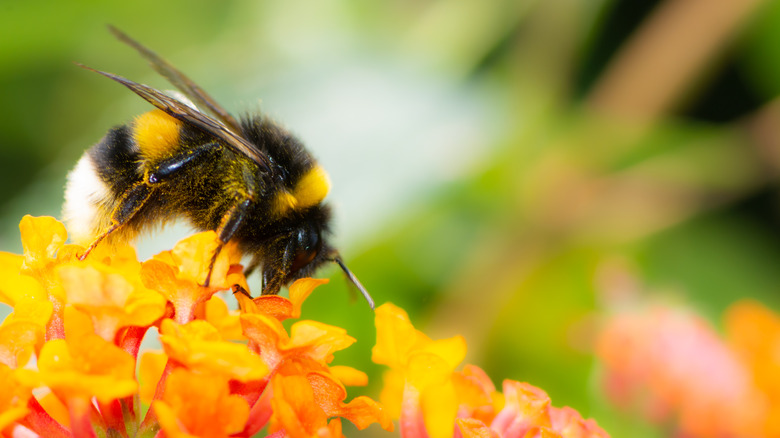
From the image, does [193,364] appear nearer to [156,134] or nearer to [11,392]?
[11,392]

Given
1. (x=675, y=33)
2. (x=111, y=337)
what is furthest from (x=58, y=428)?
(x=675, y=33)

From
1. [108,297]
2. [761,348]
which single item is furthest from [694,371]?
[108,297]

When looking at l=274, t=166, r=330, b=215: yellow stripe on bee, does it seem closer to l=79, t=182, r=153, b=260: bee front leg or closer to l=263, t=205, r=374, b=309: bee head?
l=263, t=205, r=374, b=309: bee head

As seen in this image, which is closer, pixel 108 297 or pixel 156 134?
pixel 108 297

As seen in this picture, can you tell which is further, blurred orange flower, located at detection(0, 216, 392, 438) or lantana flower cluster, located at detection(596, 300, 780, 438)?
lantana flower cluster, located at detection(596, 300, 780, 438)

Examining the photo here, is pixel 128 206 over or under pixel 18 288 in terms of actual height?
over

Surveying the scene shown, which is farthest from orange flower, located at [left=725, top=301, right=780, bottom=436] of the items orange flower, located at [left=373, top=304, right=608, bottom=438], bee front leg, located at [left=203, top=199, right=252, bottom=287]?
bee front leg, located at [left=203, top=199, right=252, bottom=287]

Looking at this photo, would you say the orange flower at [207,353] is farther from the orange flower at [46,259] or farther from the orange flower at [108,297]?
the orange flower at [46,259]
